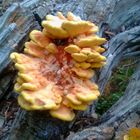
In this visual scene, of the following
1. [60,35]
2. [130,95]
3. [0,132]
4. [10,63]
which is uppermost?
[60,35]

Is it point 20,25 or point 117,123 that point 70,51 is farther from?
point 20,25

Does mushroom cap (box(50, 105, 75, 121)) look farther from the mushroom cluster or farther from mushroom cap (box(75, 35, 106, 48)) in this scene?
mushroom cap (box(75, 35, 106, 48))

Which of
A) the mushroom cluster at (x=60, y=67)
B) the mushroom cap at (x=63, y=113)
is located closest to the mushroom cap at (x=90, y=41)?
the mushroom cluster at (x=60, y=67)

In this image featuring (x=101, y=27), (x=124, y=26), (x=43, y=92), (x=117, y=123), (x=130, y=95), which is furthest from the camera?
(x=124, y=26)

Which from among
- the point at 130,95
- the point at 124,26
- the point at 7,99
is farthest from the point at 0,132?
the point at 124,26

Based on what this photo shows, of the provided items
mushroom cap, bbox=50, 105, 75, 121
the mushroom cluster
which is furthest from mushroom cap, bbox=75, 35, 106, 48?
mushroom cap, bbox=50, 105, 75, 121

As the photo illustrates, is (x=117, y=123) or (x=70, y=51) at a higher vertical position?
(x=70, y=51)

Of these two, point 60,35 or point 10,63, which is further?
point 10,63
